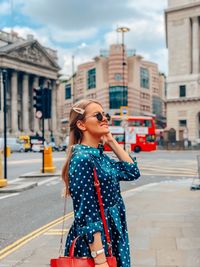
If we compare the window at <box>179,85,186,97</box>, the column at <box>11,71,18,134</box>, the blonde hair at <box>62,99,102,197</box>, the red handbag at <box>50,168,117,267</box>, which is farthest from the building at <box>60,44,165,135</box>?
the red handbag at <box>50,168,117,267</box>

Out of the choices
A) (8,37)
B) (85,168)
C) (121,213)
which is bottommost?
(121,213)

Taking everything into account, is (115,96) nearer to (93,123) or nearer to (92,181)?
(93,123)

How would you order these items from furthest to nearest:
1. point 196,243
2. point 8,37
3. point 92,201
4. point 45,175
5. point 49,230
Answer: point 8,37
point 45,175
point 49,230
point 196,243
point 92,201

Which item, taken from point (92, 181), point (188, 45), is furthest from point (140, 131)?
point (92, 181)

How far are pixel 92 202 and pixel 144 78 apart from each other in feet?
393

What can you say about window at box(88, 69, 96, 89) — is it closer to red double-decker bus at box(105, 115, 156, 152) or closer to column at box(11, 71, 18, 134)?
column at box(11, 71, 18, 134)

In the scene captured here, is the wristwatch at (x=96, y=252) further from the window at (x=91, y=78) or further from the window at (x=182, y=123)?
the window at (x=91, y=78)

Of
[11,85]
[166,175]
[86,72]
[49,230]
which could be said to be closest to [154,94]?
[86,72]

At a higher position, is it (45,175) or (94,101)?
(94,101)

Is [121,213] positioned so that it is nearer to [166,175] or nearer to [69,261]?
[69,261]

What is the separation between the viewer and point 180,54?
2847 inches

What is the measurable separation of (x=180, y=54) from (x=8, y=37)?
38.3 meters

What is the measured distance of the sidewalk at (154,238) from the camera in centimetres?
583

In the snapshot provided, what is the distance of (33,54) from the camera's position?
297ft
